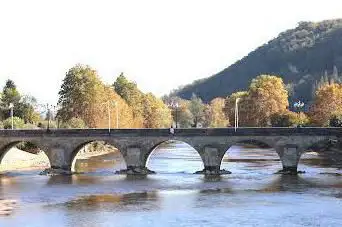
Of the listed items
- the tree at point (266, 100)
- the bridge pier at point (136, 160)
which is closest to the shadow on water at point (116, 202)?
the bridge pier at point (136, 160)

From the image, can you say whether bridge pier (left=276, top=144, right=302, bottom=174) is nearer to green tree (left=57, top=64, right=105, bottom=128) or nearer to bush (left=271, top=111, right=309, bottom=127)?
bush (left=271, top=111, right=309, bottom=127)

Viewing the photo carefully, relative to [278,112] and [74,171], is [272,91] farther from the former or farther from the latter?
[74,171]

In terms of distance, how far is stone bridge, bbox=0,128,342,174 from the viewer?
8562cm

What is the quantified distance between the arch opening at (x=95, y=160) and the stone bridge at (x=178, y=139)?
188cm

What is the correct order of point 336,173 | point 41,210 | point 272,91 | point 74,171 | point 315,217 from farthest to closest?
point 272,91, point 74,171, point 336,173, point 41,210, point 315,217

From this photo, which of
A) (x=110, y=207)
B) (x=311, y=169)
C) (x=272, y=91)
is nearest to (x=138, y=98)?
(x=272, y=91)

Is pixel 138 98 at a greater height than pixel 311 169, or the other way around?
pixel 138 98

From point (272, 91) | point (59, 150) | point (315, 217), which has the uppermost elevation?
point (272, 91)

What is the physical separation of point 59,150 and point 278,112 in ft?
209

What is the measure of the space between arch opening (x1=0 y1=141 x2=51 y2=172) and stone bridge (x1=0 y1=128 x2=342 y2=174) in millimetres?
2636

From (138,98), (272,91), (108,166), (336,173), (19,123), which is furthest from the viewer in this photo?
(138,98)

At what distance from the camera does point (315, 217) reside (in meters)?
56.0

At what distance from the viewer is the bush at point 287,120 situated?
135250 millimetres

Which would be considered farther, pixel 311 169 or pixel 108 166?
pixel 108 166
